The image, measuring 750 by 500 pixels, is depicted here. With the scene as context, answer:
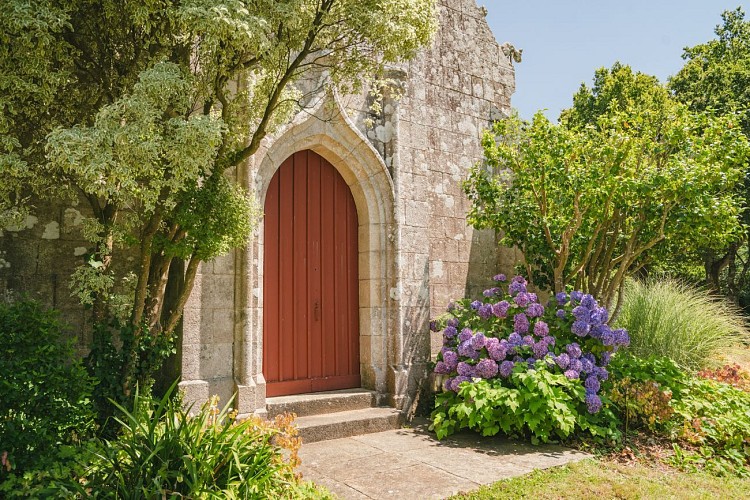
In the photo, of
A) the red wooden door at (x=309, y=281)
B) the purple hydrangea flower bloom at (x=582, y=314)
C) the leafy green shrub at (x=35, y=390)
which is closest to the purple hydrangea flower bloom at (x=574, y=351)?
the purple hydrangea flower bloom at (x=582, y=314)

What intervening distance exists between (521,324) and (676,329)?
249 cm

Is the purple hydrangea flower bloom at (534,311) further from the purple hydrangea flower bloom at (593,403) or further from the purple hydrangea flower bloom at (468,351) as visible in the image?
the purple hydrangea flower bloom at (593,403)

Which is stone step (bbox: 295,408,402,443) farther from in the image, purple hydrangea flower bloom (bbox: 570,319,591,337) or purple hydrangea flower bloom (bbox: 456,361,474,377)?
purple hydrangea flower bloom (bbox: 570,319,591,337)

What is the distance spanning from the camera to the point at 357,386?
5.91 meters

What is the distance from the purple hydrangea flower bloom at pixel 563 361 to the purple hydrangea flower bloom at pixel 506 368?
41 centimetres

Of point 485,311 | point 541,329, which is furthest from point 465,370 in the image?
point 541,329

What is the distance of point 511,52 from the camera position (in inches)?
294

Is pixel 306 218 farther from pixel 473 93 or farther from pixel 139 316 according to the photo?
pixel 473 93

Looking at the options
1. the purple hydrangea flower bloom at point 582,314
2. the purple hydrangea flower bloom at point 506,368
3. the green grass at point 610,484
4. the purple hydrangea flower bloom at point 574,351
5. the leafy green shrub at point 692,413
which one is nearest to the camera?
the green grass at point 610,484

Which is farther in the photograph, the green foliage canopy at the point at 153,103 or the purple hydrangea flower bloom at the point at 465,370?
the purple hydrangea flower bloom at the point at 465,370

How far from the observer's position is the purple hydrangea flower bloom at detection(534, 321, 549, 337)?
5273 mm

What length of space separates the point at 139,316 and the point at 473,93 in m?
4.85

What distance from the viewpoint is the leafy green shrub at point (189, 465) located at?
2.76m

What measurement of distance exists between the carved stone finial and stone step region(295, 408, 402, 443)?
4835mm
